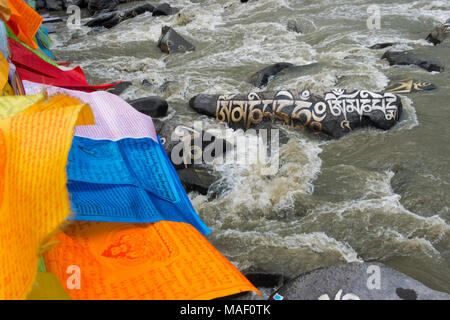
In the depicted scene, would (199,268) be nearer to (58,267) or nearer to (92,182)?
(58,267)

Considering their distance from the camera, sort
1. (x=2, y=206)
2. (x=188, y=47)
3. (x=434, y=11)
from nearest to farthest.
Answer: (x=2, y=206) → (x=188, y=47) → (x=434, y=11)

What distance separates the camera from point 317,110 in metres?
5.15

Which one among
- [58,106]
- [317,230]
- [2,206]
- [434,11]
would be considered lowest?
[317,230]

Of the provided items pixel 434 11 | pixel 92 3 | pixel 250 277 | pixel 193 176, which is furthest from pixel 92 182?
pixel 92 3

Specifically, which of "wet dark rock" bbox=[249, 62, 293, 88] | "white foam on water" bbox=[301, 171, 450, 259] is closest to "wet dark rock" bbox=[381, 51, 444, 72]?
"wet dark rock" bbox=[249, 62, 293, 88]

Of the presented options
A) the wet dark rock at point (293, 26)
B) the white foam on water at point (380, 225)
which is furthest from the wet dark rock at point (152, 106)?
the wet dark rock at point (293, 26)

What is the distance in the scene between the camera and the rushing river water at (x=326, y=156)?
330cm

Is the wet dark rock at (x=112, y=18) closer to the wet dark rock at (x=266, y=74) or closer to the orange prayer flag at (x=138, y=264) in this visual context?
the wet dark rock at (x=266, y=74)

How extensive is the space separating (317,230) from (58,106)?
2.29 meters

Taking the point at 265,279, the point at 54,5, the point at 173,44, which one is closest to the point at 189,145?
the point at 265,279

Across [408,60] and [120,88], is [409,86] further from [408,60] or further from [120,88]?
[120,88]

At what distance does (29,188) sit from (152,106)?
418 centimetres

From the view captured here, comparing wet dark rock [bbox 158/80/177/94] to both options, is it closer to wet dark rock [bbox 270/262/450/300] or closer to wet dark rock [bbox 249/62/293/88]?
wet dark rock [bbox 249/62/293/88]
